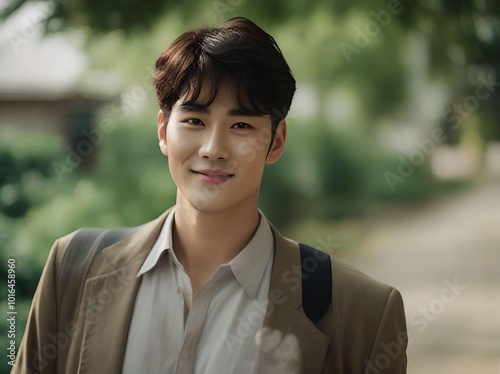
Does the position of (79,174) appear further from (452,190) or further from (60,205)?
(452,190)

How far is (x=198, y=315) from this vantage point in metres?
1.58

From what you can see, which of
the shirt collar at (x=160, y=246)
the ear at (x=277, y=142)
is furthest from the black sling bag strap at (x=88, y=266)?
the ear at (x=277, y=142)

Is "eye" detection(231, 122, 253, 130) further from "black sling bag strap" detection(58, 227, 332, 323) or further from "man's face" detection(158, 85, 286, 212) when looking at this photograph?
"black sling bag strap" detection(58, 227, 332, 323)

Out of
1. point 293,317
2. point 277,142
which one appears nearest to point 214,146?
point 277,142

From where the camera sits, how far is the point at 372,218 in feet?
8.59

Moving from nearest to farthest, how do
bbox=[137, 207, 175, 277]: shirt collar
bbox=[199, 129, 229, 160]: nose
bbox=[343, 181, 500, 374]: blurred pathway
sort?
bbox=[199, 129, 229, 160]: nose < bbox=[137, 207, 175, 277]: shirt collar < bbox=[343, 181, 500, 374]: blurred pathway

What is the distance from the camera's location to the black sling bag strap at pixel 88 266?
159cm

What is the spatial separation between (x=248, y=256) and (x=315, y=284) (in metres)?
0.17

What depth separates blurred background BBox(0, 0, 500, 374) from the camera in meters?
2.59

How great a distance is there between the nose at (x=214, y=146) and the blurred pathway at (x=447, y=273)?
120 centimetres

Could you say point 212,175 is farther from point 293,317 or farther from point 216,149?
point 293,317

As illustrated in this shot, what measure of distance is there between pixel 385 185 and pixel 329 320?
3.70ft

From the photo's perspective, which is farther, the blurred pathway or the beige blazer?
the blurred pathway

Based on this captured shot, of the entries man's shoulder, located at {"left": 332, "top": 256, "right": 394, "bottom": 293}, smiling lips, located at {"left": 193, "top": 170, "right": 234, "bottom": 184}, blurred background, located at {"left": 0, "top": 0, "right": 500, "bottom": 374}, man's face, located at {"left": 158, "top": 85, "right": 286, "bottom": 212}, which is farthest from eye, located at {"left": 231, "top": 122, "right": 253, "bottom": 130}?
blurred background, located at {"left": 0, "top": 0, "right": 500, "bottom": 374}
